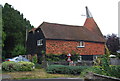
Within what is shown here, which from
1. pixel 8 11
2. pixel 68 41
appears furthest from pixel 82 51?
pixel 8 11

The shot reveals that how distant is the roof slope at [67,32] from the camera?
91.5ft

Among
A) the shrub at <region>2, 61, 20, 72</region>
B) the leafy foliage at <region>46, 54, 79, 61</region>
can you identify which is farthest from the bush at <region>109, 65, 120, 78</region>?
the leafy foliage at <region>46, 54, 79, 61</region>

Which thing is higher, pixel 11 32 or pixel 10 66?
pixel 11 32

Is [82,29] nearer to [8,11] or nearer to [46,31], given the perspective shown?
[46,31]

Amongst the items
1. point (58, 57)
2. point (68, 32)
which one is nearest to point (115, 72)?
point (58, 57)

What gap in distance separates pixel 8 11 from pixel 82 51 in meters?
26.4

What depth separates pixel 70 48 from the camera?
28.2 meters

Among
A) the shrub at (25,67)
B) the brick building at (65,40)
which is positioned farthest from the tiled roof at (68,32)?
the shrub at (25,67)

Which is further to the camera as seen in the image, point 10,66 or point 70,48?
point 70,48

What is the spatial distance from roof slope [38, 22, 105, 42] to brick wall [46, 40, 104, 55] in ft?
2.63

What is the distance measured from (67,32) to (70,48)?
340cm

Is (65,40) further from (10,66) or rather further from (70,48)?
(10,66)

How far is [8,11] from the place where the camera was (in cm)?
4641

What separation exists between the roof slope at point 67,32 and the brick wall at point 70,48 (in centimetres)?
80
